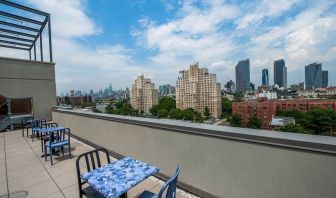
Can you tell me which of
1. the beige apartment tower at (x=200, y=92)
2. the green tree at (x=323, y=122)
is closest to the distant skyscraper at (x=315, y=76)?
the beige apartment tower at (x=200, y=92)

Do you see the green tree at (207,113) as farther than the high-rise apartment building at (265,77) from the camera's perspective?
No

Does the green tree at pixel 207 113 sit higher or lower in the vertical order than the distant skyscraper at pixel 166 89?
lower

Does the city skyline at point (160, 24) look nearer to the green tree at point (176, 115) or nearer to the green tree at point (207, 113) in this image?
the green tree at point (176, 115)

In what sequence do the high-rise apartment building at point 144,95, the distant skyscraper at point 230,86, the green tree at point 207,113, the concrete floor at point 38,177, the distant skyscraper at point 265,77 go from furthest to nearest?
the distant skyscraper at point 265,77, the distant skyscraper at point 230,86, the high-rise apartment building at point 144,95, the green tree at point 207,113, the concrete floor at point 38,177

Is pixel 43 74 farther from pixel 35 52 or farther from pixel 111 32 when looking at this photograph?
pixel 111 32

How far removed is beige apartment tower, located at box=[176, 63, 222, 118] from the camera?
62125 mm

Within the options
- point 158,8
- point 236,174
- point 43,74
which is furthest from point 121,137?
point 43,74

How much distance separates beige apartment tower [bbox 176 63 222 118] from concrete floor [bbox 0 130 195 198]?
59.2 meters

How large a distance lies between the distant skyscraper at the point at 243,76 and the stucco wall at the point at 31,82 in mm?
170386

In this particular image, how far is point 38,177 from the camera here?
3.55m

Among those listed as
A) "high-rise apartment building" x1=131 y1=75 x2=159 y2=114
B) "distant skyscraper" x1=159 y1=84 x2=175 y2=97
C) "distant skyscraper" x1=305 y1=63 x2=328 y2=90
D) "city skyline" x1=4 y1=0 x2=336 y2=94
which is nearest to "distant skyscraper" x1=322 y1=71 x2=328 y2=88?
"distant skyscraper" x1=305 y1=63 x2=328 y2=90

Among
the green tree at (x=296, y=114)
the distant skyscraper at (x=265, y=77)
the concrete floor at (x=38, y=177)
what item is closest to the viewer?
the concrete floor at (x=38, y=177)

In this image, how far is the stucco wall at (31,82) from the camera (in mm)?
9060

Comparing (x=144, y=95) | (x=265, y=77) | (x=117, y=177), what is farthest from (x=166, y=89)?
(x=117, y=177)
